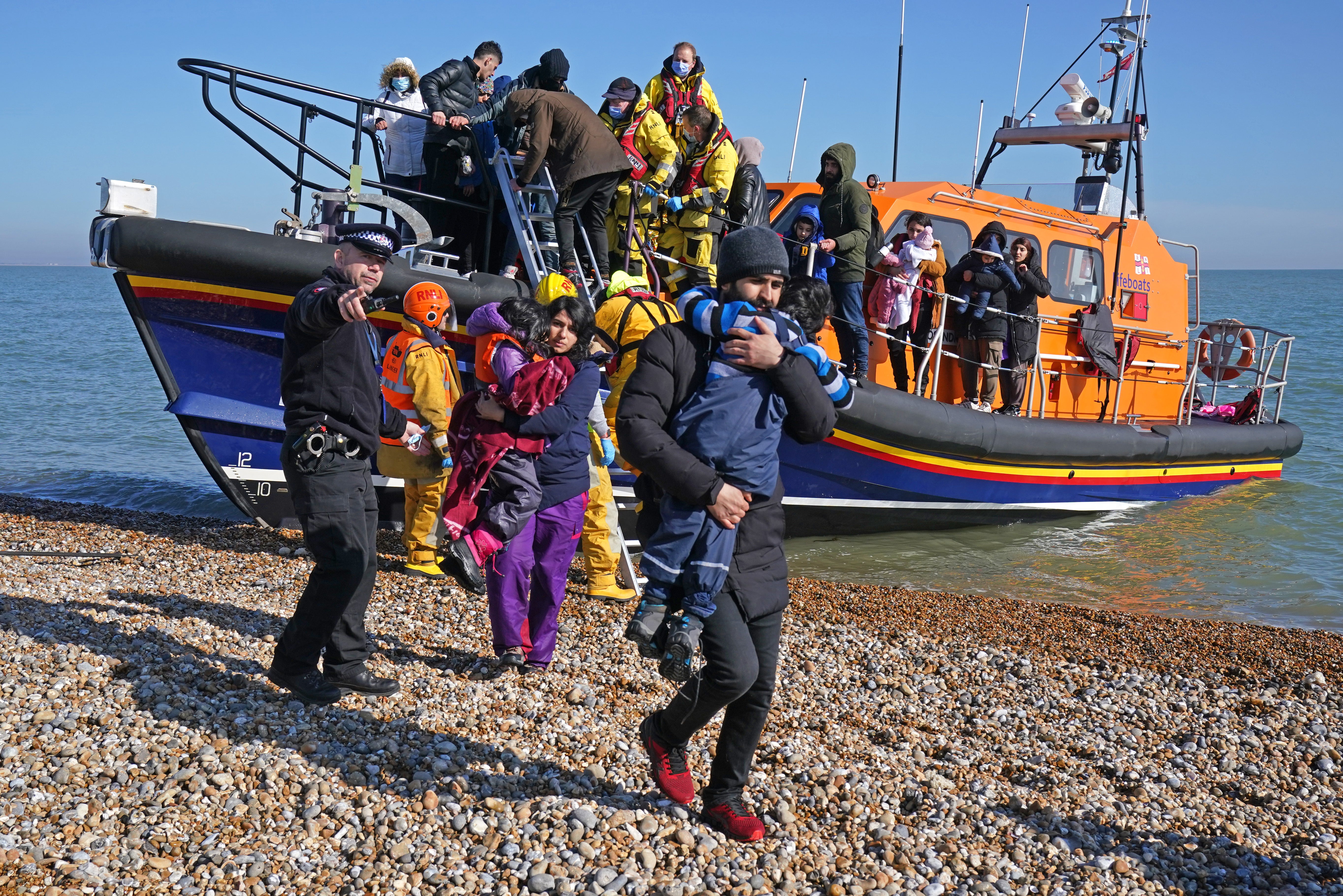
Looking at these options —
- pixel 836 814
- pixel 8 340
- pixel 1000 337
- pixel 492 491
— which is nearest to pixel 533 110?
pixel 492 491

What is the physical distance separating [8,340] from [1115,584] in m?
32.6

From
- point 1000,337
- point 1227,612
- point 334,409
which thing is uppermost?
point 1000,337

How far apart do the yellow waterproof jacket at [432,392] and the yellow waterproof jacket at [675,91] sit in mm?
2650

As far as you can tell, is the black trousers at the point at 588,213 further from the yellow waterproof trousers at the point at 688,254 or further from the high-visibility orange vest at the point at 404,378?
the high-visibility orange vest at the point at 404,378

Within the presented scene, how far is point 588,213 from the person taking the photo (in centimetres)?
681

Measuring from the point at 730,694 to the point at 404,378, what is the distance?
334cm

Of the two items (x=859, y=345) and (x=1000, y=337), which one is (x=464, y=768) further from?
(x=1000, y=337)

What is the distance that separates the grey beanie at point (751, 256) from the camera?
2795mm

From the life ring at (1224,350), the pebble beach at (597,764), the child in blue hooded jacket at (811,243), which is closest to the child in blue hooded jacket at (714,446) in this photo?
the pebble beach at (597,764)

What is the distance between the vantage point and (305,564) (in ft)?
20.4

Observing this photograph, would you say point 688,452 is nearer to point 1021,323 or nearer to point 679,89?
point 679,89

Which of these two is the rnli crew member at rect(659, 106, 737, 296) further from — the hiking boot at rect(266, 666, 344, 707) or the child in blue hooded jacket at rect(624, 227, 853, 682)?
the child in blue hooded jacket at rect(624, 227, 853, 682)

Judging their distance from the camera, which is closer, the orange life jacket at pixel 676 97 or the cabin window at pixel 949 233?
the orange life jacket at pixel 676 97

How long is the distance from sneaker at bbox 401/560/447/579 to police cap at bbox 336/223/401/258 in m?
2.89
